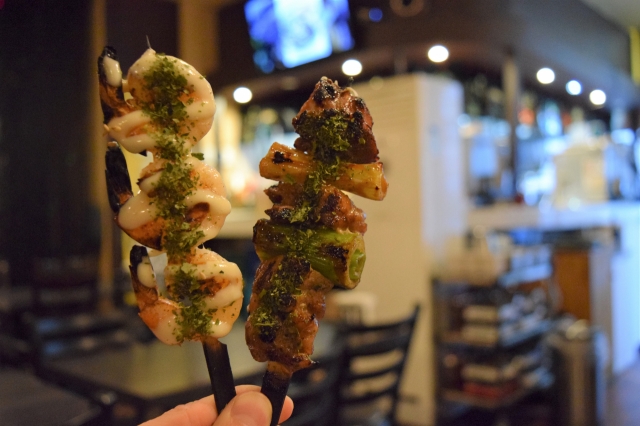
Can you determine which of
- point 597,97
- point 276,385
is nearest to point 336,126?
point 276,385

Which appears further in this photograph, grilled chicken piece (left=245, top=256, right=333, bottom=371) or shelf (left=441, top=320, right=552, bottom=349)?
shelf (left=441, top=320, right=552, bottom=349)

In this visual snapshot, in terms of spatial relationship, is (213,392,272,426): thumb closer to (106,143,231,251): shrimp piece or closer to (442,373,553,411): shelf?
(106,143,231,251): shrimp piece

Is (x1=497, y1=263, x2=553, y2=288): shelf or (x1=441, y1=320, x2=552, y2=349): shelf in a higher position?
(x1=497, y1=263, x2=553, y2=288): shelf

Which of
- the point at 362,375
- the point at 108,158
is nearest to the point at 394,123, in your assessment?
the point at 362,375

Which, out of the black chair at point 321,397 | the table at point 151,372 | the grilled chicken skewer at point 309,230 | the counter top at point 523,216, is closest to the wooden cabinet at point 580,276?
the counter top at point 523,216

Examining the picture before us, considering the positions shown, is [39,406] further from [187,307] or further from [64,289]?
[64,289]

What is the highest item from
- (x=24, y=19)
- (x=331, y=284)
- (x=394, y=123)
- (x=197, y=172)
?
(x=24, y=19)

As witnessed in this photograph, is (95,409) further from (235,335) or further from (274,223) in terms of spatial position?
(235,335)

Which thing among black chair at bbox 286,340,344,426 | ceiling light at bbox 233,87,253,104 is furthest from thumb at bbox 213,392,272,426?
ceiling light at bbox 233,87,253,104
